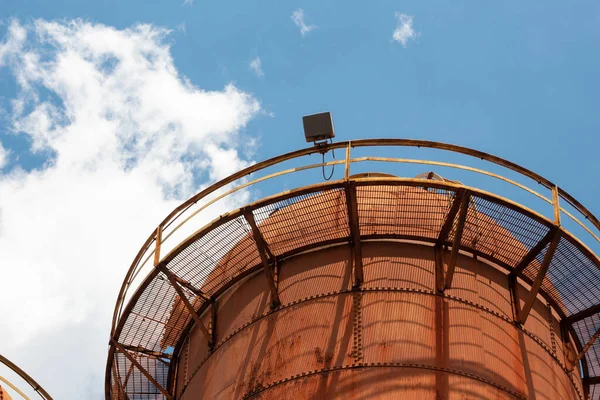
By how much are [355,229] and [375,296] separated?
1097mm

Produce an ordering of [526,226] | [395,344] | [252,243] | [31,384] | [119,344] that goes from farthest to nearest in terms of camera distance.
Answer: [31,384]
[119,344]
[252,243]
[526,226]
[395,344]

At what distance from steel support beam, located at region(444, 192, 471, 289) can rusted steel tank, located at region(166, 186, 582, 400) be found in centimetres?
26

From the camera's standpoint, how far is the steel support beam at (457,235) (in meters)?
12.8

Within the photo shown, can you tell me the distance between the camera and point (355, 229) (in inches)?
527

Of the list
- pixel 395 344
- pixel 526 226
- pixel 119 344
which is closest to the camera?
pixel 395 344

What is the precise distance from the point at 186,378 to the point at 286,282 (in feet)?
8.40

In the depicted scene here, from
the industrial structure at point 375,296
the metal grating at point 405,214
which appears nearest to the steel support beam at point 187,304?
the industrial structure at point 375,296

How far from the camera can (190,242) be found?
14.2 metres

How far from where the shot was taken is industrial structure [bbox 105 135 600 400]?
12367mm

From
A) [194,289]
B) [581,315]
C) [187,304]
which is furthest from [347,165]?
[581,315]

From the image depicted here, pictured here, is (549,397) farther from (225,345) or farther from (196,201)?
Result: (196,201)

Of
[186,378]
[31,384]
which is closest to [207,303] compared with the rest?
[186,378]

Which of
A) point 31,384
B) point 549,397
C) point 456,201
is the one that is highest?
point 456,201

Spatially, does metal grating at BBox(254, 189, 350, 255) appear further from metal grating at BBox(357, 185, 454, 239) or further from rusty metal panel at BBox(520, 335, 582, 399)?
rusty metal panel at BBox(520, 335, 582, 399)
